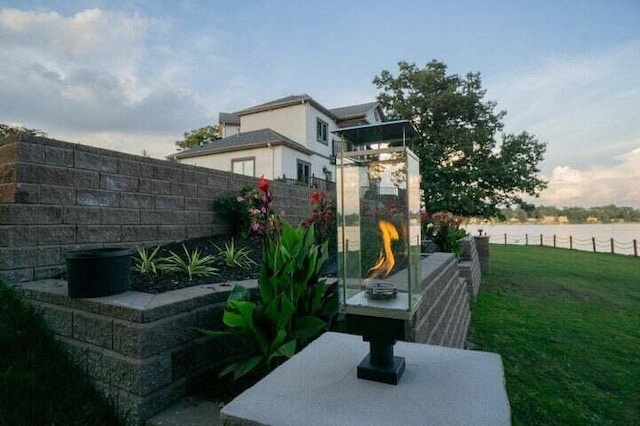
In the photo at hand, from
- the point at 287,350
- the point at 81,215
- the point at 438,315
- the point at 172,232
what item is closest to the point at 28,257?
the point at 81,215

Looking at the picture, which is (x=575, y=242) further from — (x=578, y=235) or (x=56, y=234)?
(x=56, y=234)

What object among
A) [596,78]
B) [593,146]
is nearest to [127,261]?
[596,78]


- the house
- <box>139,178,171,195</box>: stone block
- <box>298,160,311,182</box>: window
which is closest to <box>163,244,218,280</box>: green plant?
<box>139,178,171,195</box>: stone block

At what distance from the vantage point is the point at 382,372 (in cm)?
130

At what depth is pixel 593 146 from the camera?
8.34 metres

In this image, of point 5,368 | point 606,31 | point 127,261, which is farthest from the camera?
point 606,31

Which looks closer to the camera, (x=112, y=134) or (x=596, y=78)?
(x=596, y=78)

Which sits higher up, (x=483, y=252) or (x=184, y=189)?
(x=184, y=189)

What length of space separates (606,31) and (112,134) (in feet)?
47.4

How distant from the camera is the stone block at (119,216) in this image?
10.3 ft

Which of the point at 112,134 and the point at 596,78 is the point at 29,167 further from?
the point at 112,134

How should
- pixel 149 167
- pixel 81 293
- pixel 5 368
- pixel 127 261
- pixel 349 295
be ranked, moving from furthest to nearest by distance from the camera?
pixel 149 167, pixel 127 261, pixel 81 293, pixel 5 368, pixel 349 295

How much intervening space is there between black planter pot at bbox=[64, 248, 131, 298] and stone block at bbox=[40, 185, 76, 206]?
109 cm

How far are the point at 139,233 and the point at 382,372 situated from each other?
3.13m
